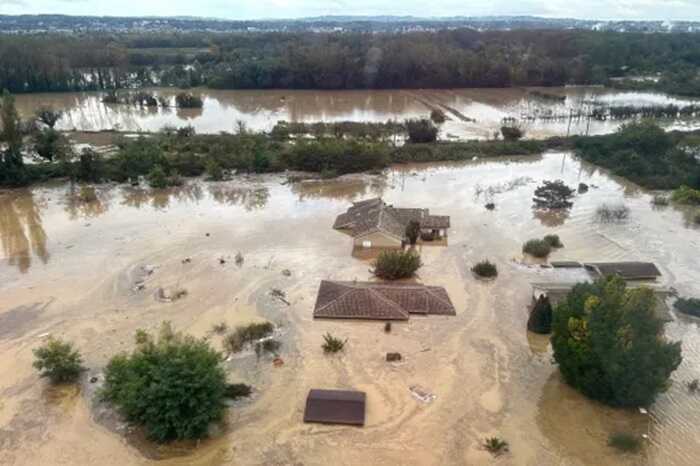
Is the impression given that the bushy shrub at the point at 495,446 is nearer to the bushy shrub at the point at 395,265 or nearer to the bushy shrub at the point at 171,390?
the bushy shrub at the point at 171,390

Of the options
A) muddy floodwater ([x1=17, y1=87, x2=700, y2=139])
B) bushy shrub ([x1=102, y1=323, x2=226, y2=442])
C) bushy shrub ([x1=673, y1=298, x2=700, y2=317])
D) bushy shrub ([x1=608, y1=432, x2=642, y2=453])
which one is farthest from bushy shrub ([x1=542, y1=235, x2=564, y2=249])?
muddy floodwater ([x1=17, y1=87, x2=700, y2=139])

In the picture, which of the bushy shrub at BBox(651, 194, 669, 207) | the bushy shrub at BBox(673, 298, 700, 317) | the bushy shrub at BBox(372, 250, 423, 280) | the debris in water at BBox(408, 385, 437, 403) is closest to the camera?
the debris in water at BBox(408, 385, 437, 403)

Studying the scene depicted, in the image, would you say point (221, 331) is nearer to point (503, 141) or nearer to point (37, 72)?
point (503, 141)

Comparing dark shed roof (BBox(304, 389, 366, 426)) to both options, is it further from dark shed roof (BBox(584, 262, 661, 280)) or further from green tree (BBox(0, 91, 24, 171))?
green tree (BBox(0, 91, 24, 171))

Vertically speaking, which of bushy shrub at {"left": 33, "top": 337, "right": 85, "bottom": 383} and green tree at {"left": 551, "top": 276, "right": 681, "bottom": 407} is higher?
green tree at {"left": 551, "top": 276, "right": 681, "bottom": 407}

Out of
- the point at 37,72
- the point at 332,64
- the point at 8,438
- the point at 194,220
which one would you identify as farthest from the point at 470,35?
the point at 8,438

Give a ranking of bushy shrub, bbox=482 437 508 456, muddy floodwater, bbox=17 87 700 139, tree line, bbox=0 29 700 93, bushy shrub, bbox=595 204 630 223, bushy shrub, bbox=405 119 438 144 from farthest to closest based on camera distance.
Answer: tree line, bbox=0 29 700 93
muddy floodwater, bbox=17 87 700 139
bushy shrub, bbox=405 119 438 144
bushy shrub, bbox=595 204 630 223
bushy shrub, bbox=482 437 508 456

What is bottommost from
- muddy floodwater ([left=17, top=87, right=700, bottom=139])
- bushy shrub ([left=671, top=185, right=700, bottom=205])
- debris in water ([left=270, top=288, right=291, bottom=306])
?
debris in water ([left=270, top=288, right=291, bottom=306])

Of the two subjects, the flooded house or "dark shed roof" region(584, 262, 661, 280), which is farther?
the flooded house
